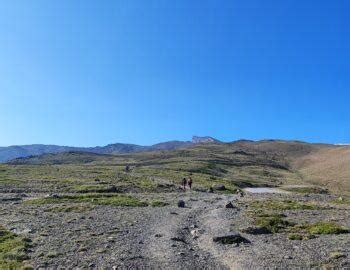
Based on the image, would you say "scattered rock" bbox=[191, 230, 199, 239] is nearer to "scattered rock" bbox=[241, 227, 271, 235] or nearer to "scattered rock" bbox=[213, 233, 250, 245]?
"scattered rock" bbox=[213, 233, 250, 245]

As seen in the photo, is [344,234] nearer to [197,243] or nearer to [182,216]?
[197,243]

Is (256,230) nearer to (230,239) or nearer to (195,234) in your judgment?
(195,234)

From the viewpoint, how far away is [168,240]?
32594 millimetres

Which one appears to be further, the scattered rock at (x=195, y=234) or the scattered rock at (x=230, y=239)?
the scattered rock at (x=195, y=234)

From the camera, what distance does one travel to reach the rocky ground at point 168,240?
26.2 metres

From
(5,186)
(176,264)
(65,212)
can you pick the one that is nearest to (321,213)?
(65,212)

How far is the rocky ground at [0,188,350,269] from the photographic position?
26.2 meters

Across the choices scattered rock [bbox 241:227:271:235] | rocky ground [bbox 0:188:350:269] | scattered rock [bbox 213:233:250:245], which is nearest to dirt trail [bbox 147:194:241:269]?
rocky ground [bbox 0:188:350:269]

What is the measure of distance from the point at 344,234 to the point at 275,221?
7010mm

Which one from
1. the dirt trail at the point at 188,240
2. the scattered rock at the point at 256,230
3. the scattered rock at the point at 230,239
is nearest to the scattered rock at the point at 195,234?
the dirt trail at the point at 188,240

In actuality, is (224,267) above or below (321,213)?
below

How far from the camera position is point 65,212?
4959 cm

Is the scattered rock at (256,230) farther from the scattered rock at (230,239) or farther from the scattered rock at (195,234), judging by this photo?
the scattered rock at (230,239)

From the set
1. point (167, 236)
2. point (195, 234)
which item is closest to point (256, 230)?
point (195, 234)
